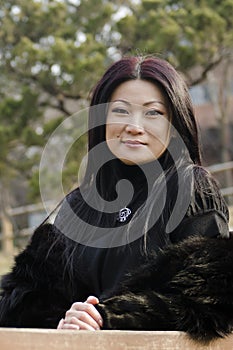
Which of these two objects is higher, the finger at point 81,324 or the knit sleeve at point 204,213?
the knit sleeve at point 204,213

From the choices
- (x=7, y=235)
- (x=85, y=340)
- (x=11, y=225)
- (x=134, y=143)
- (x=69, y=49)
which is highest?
(x=69, y=49)

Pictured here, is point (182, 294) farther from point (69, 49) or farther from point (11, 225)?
point (11, 225)

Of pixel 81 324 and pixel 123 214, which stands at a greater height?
pixel 123 214

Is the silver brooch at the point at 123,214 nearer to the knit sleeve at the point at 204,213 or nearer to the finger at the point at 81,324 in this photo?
the knit sleeve at the point at 204,213

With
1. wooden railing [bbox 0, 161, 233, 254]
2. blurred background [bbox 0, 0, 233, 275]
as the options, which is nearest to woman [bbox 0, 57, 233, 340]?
blurred background [bbox 0, 0, 233, 275]

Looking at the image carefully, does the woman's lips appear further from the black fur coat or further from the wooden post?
the wooden post

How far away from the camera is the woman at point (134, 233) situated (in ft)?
3.55

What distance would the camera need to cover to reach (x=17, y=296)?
138 centimetres

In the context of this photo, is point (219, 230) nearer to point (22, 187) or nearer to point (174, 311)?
point (174, 311)

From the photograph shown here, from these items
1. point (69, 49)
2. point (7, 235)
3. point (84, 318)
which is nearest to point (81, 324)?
point (84, 318)

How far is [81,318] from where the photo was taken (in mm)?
1098

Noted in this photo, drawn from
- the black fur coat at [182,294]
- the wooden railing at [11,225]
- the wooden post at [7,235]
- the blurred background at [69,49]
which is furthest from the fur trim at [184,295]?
the wooden post at [7,235]

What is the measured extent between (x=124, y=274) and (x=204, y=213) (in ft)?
0.68

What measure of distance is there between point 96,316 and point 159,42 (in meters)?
6.47
